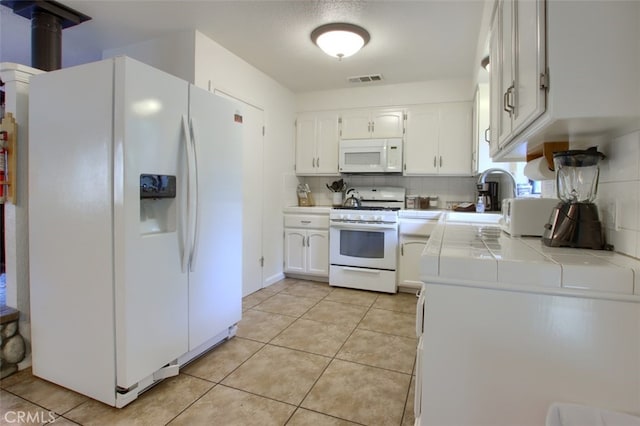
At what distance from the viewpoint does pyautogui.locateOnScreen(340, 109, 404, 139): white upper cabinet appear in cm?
400

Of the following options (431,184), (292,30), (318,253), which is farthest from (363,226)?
(292,30)

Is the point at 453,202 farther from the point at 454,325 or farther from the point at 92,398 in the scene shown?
the point at 92,398

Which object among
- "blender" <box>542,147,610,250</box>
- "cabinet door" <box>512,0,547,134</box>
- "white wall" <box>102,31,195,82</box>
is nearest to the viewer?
"cabinet door" <box>512,0,547,134</box>

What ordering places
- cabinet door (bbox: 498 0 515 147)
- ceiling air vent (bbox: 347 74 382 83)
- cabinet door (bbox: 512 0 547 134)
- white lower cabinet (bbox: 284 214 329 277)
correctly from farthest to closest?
white lower cabinet (bbox: 284 214 329 277)
ceiling air vent (bbox: 347 74 382 83)
cabinet door (bbox: 498 0 515 147)
cabinet door (bbox: 512 0 547 134)

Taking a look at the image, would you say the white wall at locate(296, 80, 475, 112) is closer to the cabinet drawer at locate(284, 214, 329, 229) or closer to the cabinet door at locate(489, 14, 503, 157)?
the cabinet drawer at locate(284, 214, 329, 229)

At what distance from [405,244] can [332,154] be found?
58.2 inches

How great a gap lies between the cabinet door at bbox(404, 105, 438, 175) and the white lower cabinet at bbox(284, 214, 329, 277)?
120cm

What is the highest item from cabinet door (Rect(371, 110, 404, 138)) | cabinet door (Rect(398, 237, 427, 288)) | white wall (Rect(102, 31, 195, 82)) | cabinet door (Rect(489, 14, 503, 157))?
white wall (Rect(102, 31, 195, 82))

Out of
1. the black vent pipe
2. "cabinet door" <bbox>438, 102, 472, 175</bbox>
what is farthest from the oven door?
the black vent pipe

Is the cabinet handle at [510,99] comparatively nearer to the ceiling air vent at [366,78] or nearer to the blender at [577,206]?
the blender at [577,206]

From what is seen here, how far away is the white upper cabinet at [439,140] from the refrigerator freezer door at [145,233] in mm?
2733

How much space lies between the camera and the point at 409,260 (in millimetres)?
3607

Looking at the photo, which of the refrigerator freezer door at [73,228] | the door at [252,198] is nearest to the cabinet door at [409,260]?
the door at [252,198]

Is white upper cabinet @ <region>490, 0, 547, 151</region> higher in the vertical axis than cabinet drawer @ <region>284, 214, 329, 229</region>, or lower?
higher
